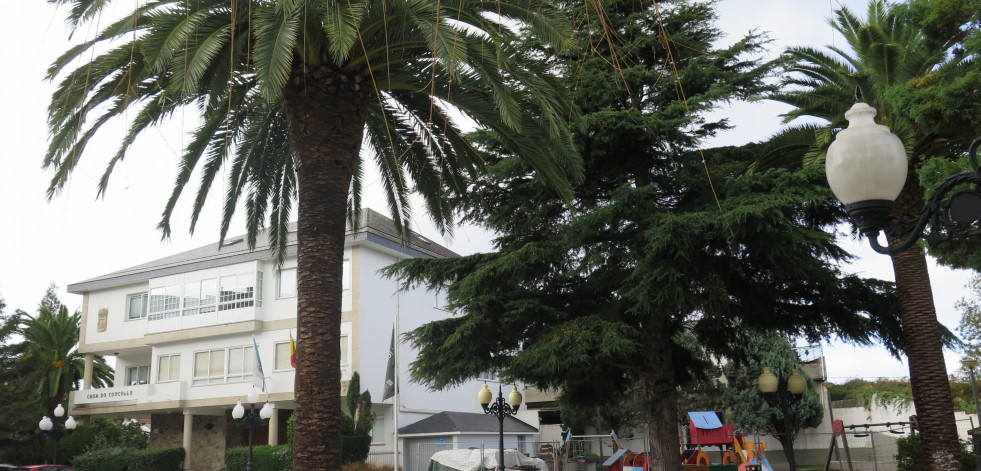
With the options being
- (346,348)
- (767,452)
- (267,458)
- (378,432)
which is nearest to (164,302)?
(346,348)

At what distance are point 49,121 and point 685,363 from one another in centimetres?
1603

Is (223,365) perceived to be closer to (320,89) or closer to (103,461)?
(103,461)

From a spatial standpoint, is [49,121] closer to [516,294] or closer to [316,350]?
[316,350]

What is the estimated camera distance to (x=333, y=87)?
31.7 feet

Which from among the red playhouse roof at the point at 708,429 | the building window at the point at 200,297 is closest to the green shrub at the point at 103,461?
the building window at the point at 200,297

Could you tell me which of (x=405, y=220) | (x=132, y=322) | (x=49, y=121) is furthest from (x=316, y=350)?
(x=132, y=322)

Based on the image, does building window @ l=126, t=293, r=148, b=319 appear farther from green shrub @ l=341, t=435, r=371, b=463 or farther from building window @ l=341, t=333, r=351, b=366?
green shrub @ l=341, t=435, r=371, b=463

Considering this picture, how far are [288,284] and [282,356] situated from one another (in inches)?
124

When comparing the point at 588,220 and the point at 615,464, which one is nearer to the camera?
the point at 588,220

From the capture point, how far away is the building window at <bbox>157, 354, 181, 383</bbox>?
34.0 metres

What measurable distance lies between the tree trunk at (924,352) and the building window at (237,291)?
25178 mm

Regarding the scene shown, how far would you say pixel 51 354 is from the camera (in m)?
42.2

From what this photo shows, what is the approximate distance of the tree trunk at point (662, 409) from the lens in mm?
16750

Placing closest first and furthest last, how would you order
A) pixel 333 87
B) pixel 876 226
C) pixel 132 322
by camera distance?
pixel 876 226 → pixel 333 87 → pixel 132 322
